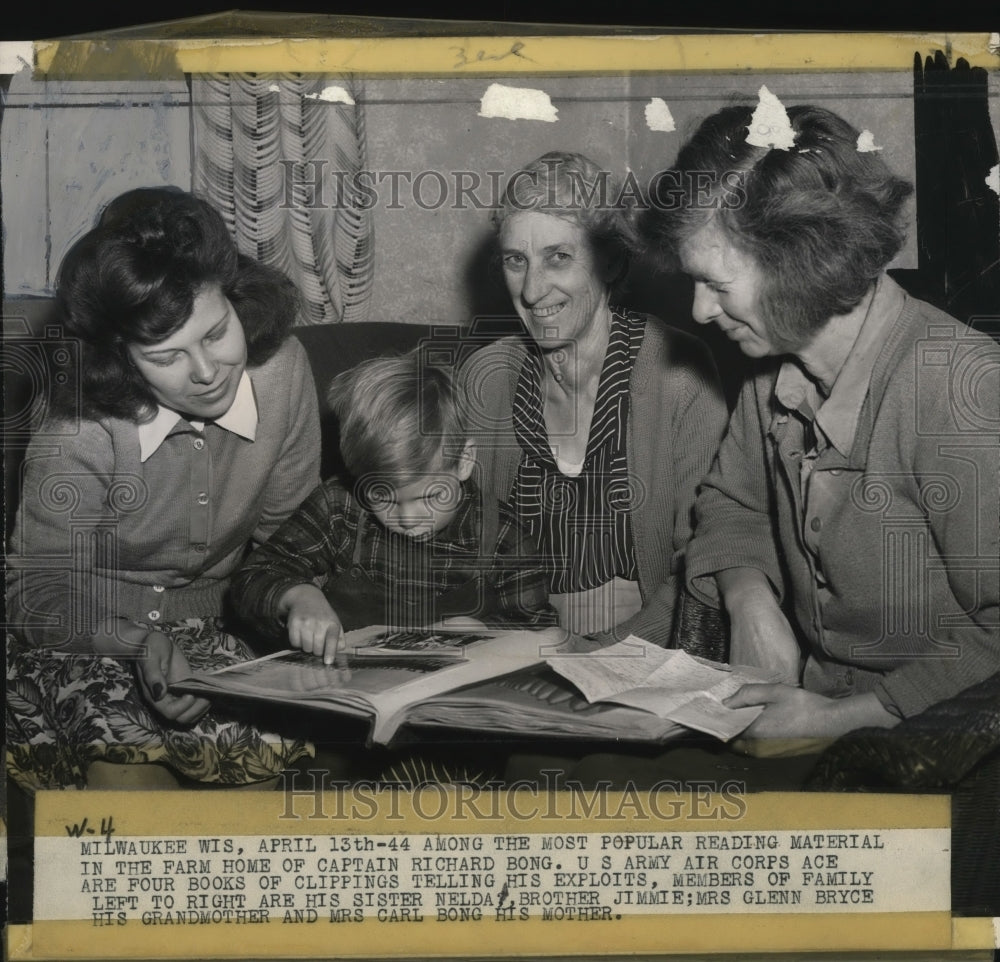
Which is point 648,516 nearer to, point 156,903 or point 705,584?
point 705,584

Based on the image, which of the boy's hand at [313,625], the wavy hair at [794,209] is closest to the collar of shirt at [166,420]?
the boy's hand at [313,625]

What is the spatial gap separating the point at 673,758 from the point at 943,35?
1.79m

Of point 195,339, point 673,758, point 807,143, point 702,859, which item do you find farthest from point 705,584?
point 195,339

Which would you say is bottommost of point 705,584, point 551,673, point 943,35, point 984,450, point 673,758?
point 673,758

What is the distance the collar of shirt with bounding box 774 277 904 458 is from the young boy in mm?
742

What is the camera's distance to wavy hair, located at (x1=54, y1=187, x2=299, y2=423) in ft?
10.1

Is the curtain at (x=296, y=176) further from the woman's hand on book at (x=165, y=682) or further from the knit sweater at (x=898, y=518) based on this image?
the knit sweater at (x=898, y=518)

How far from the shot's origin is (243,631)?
3.16 metres

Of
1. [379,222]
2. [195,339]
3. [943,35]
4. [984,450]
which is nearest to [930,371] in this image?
[984,450]

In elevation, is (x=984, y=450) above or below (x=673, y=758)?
above

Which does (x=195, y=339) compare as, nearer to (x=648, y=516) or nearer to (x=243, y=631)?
(x=243, y=631)

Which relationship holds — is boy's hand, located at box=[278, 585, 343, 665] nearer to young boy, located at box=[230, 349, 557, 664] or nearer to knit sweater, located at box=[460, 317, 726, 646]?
young boy, located at box=[230, 349, 557, 664]

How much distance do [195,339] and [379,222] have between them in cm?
50

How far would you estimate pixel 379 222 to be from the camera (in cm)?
316
